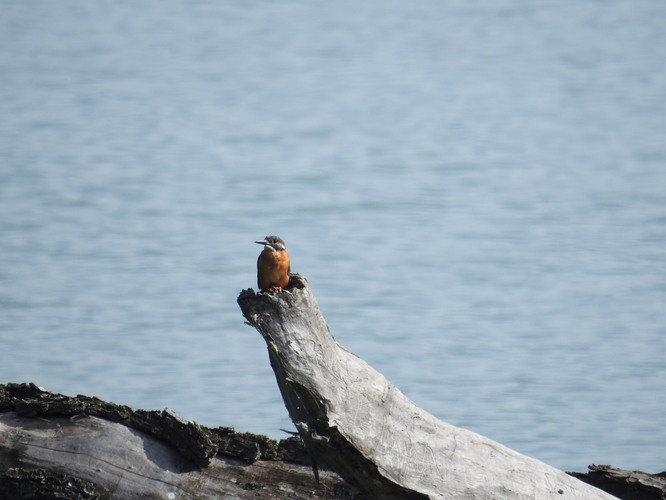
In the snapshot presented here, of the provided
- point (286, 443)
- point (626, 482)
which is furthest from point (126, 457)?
point (626, 482)

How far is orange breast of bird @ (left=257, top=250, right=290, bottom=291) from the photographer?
133 inches

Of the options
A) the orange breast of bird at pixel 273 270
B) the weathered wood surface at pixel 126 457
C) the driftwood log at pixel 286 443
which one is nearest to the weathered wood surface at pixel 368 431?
the driftwood log at pixel 286 443

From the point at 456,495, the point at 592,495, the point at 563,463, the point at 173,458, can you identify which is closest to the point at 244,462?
the point at 173,458

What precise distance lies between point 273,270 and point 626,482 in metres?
1.40

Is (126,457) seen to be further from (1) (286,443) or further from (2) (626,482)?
(2) (626,482)

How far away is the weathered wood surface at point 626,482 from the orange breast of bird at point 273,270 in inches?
48.7

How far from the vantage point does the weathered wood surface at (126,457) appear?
316cm

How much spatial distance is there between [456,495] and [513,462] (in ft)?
0.88

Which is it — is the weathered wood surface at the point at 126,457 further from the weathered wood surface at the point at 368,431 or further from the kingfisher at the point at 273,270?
the kingfisher at the point at 273,270

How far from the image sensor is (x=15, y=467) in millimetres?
3201

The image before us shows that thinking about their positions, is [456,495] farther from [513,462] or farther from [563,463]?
[563,463]

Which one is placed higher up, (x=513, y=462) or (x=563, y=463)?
(x=563, y=463)

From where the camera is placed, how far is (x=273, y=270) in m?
3.39

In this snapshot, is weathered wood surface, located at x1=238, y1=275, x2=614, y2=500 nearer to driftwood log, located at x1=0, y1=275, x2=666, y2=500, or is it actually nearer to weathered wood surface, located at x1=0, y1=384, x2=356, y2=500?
driftwood log, located at x1=0, y1=275, x2=666, y2=500
